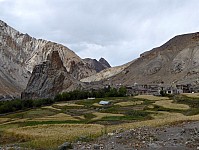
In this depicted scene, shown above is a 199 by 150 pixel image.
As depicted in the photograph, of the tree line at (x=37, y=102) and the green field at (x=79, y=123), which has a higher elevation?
the tree line at (x=37, y=102)

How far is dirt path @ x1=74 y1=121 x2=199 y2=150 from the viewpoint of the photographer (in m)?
19.8

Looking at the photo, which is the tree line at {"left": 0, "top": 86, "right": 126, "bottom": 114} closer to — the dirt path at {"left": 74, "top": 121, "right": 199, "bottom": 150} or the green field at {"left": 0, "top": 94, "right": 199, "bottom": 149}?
the green field at {"left": 0, "top": 94, "right": 199, "bottom": 149}

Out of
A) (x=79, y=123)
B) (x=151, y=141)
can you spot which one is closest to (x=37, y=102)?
(x=79, y=123)

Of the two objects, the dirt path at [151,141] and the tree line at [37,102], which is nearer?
the dirt path at [151,141]

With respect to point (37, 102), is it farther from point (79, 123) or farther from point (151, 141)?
point (151, 141)

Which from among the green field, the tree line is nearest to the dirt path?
the green field

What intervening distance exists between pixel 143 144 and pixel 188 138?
3231 millimetres

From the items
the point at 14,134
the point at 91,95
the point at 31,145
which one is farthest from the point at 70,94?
the point at 31,145

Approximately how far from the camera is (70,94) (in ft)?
438

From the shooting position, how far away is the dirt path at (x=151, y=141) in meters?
19.8

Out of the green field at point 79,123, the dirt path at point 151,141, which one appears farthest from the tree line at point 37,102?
the dirt path at point 151,141

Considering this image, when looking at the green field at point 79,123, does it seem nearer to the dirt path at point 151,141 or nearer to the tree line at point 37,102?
the dirt path at point 151,141

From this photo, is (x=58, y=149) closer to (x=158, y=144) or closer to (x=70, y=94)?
(x=158, y=144)

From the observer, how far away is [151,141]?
21312 millimetres
